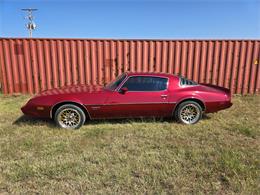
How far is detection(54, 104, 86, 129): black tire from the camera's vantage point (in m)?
4.76

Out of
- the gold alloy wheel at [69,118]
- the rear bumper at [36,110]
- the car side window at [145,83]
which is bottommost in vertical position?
the gold alloy wheel at [69,118]

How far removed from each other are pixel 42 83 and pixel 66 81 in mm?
892

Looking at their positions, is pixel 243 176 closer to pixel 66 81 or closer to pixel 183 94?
pixel 183 94

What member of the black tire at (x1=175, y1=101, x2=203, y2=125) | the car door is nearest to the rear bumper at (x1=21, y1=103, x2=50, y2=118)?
the car door

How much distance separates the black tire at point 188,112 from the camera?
16.8 ft

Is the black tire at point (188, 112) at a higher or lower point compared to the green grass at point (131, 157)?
higher

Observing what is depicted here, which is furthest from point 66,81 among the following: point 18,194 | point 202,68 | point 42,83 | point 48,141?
point 18,194

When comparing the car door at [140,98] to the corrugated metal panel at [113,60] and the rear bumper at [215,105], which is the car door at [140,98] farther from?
the corrugated metal panel at [113,60]

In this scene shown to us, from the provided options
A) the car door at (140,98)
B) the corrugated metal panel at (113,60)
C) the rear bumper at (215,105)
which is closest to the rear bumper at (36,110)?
the car door at (140,98)

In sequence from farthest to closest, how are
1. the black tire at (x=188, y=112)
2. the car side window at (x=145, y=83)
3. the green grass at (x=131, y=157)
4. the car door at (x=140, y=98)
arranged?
1. the black tire at (x=188, y=112)
2. the car side window at (x=145, y=83)
3. the car door at (x=140, y=98)
4. the green grass at (x=131, y=157)

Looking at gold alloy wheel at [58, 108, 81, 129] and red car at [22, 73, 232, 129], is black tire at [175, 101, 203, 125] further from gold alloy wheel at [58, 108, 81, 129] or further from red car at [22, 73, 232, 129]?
gold alloy wheel at [58, 108, 81, 129]

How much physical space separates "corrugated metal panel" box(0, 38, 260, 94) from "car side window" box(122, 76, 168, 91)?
131 inches

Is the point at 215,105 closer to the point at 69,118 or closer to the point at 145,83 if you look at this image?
the point at 145,83

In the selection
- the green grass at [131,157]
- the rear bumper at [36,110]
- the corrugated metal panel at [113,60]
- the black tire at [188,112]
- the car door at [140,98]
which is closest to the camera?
the green grass at [131,157]
